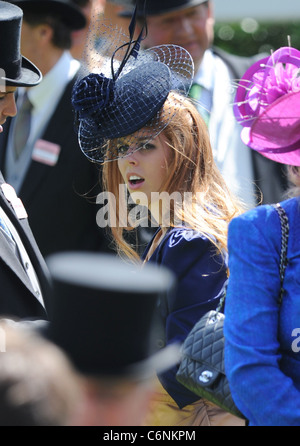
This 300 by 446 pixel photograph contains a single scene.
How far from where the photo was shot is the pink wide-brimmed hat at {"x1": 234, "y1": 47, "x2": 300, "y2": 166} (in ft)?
7.29

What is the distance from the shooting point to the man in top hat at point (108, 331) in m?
1.30

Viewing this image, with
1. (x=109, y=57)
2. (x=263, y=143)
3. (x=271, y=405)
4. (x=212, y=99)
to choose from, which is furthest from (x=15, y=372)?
(x=212, y=99)

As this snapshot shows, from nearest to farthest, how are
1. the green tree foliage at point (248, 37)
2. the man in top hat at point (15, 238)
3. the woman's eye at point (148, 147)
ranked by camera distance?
1. the man in top hat at point (15, 238)
2. the woman's eye at point (148, 147)
3. the green tree foliage at point (248, 37)

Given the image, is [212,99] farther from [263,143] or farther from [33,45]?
[263,143]

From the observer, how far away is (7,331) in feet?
4.56

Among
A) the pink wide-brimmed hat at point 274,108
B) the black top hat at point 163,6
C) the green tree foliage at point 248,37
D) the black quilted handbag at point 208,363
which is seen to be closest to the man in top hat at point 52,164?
the black top hat at point 163,6

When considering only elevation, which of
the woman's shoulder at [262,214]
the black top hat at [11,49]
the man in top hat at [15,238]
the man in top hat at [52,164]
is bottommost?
the man in top hat at [52,164]

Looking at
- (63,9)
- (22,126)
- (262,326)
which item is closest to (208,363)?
(262,326)

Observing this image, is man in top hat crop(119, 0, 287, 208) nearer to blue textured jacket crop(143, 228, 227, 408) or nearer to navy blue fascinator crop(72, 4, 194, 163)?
navy blue fascinator crop(72, 4, 194, 163)

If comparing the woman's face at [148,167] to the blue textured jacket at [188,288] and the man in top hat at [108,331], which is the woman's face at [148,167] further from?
the man in top hat at [108,331]

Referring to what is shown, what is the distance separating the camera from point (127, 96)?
2955 millimetres

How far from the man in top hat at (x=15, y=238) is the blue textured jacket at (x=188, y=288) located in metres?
0.48

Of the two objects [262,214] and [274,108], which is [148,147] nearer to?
[274,108]

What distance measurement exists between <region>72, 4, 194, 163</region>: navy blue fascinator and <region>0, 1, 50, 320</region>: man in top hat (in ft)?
0.82
